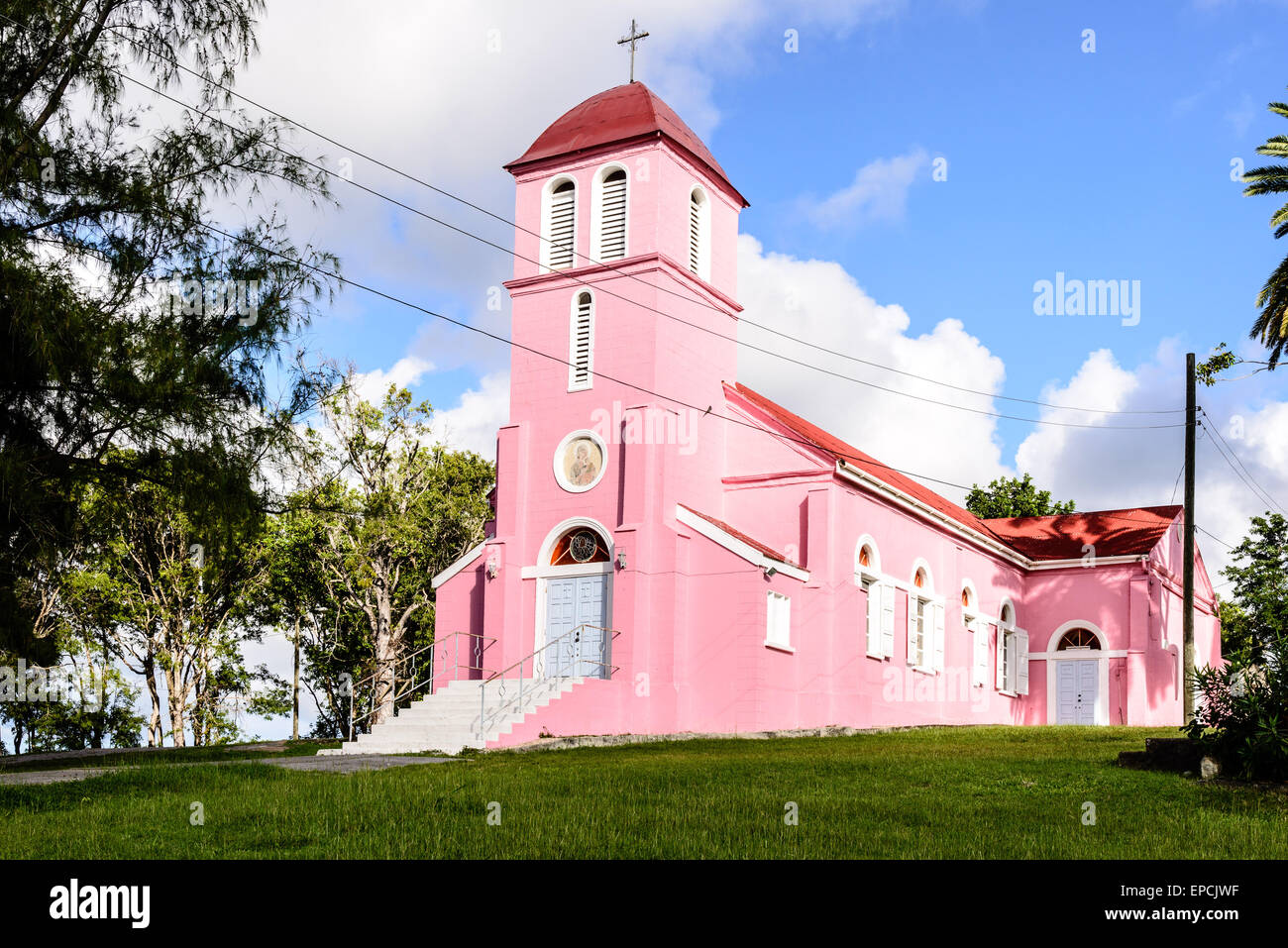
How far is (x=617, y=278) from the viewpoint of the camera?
27.7 m

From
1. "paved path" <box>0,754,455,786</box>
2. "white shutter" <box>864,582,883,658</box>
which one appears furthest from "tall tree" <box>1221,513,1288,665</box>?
"paved path" <box>0,754,455,786</box>

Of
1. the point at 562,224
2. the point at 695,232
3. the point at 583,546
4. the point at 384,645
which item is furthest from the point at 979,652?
the point at 384,645

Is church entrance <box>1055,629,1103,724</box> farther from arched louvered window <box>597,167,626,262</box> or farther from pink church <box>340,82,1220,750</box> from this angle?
arched louvered window <box>597,167,626,262</box>

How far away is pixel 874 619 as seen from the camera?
29469 millimetres

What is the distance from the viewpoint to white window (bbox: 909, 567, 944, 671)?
3153 centimetres

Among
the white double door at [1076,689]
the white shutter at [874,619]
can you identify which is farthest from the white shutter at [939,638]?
the white double door at [1076,689]

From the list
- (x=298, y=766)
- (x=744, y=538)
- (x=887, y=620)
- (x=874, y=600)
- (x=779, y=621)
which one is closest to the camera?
(x=298, y=766)

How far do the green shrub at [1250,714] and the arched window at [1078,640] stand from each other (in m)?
22.6

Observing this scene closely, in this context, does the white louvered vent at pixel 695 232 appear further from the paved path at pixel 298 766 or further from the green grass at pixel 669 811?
the green grass at pixel 669 811

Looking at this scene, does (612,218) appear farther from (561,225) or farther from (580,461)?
(580,461)

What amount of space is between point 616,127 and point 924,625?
13.8 meters

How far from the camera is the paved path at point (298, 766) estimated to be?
56.0ft

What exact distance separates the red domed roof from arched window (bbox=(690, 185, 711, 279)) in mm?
644
